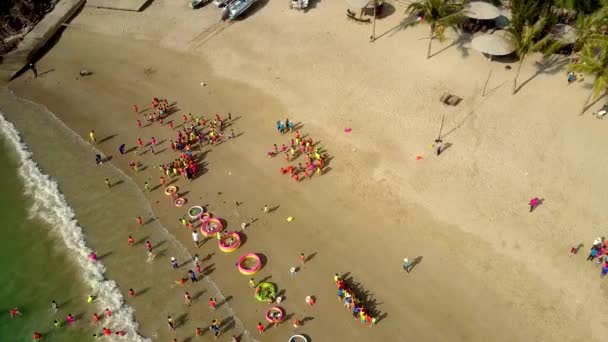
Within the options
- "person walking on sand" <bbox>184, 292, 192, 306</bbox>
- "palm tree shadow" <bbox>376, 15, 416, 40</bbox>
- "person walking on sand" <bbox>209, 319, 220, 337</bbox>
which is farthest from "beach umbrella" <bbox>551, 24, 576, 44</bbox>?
"person walking on sand" <bbox>184, 292, 192, 306</bbox>

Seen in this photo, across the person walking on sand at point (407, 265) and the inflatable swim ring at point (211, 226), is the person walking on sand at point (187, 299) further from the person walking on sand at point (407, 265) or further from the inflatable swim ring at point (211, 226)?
the person walking on sand at point (407, 265)

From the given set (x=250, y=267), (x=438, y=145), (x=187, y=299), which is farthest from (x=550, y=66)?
(x=187, y=299)

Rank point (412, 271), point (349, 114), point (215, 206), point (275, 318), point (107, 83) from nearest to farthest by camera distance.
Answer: point (275, 318)
point (412, 271)
point (215, 206)
point (349, 114)
point (107, 83)

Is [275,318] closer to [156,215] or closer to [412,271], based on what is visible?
[412,271]

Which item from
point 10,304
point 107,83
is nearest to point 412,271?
point 10,304

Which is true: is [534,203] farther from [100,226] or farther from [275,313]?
[100,226]

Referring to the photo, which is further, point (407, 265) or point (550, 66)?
point (550, 66)
